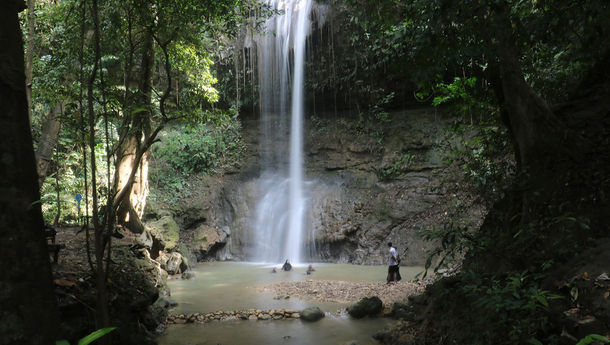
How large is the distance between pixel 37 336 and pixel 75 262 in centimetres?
557

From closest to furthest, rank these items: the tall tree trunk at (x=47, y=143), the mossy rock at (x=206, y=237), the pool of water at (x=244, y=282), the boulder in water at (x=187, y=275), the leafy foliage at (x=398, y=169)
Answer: the pool of water at (x=244, y=282)
the tall tree trunk at (x=47, y=143)
the boulder in water at (x=187, y=275)
the mossy rock at (x=206, y=237)
the leafy foliage at (x=398, y=169)

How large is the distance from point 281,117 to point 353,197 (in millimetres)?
6409

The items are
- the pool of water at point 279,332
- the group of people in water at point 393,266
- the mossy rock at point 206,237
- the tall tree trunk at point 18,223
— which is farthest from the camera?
the mossy rock at point 206,237

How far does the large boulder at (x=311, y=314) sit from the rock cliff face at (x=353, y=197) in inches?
246

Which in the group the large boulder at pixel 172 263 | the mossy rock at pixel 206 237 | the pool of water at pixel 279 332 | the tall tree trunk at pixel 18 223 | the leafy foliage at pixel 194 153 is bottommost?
the pool of water at pixel 279 332

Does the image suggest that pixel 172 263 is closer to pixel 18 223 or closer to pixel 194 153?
pixel 194 153

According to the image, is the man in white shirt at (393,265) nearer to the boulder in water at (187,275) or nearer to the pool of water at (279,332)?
the pool of water at (279,332)

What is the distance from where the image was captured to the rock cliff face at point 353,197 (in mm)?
14375

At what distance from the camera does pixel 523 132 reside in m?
4.98

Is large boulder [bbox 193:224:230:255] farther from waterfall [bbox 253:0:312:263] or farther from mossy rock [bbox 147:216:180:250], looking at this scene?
mossy rock [bbox 147:216:180:250]

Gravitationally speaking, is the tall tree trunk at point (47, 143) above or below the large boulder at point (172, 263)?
above

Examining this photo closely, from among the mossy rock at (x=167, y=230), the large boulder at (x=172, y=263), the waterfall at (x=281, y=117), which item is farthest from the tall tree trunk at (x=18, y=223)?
the waterfall at (x=281, y=117)

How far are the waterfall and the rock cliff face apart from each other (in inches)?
19.6

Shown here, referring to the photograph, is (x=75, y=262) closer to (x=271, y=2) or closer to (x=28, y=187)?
(x=28, y=187)
